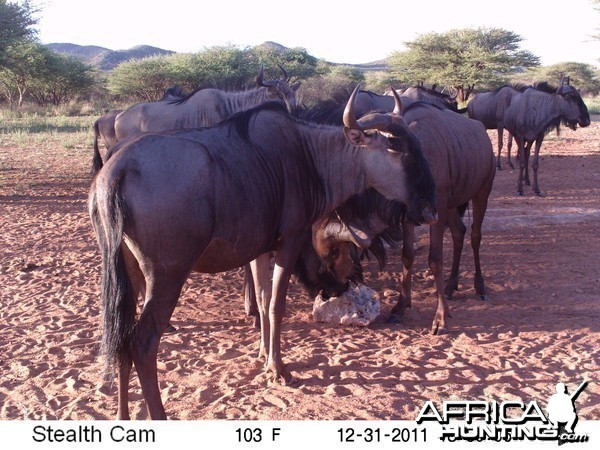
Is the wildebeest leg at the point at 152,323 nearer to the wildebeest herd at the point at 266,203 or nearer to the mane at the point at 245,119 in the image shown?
the wildebeest herd at the point at 266,203

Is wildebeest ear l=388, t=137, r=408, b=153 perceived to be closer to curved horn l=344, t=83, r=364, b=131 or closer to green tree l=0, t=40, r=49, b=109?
curved horn l=344, t=83, r=364, b=131

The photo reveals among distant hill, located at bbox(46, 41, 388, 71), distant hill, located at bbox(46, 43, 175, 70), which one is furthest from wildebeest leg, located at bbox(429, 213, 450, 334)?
distant hill, located at bbox(46, 43, 175, 70)

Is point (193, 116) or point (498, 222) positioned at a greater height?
point (193, 116)

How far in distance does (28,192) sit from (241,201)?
353 inches

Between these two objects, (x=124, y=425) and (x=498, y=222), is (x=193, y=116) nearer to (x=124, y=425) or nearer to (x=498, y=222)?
(x=124, y=425)

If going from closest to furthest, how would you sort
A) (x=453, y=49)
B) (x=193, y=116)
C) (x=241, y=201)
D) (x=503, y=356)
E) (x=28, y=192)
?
(x=241, y=201)
(x=503, y=356)
(x=193, y=116)
(x=28, y=192)
(x=453, y=49)

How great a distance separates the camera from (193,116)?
6.42 metres

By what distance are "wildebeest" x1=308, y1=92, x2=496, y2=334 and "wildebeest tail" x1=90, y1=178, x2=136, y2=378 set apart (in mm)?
1762

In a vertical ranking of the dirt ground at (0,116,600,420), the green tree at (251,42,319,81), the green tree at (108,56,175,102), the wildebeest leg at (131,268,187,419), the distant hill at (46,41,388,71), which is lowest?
the dirt ground at (0,116,600,420)

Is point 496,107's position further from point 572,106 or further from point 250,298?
point 250,298

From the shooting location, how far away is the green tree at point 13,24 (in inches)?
682

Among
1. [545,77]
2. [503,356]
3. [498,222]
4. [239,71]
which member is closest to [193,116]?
[503,356]

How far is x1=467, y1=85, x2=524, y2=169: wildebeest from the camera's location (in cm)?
1396

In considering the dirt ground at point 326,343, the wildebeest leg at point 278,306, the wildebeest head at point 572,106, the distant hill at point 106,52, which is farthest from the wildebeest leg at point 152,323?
the distant hill at point 106,52
